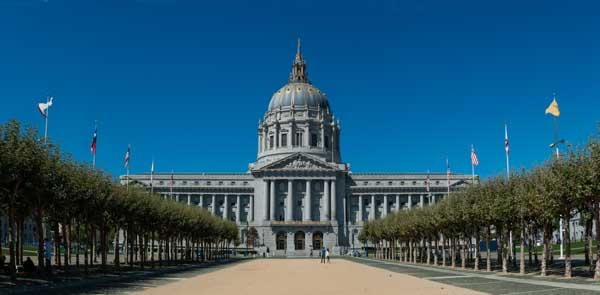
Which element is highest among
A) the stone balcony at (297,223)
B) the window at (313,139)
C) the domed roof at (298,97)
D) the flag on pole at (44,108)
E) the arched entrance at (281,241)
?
the domed roof at (298,97)

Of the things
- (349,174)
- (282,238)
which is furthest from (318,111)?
(282,238)

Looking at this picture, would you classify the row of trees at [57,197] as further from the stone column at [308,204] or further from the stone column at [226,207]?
the stone column at [226,207]

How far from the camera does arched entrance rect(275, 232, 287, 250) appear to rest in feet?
490

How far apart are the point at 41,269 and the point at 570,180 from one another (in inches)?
1372

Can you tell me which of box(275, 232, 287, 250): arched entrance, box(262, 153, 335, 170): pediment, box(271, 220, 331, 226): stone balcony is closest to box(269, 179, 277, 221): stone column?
box(262, 153, 335, 170): pediment

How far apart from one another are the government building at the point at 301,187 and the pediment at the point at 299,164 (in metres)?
0.08

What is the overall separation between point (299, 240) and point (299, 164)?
64.8 feet

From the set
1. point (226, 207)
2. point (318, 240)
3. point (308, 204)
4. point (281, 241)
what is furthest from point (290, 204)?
point (226, 207)

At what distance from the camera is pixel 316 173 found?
158 m

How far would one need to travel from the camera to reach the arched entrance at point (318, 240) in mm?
150000

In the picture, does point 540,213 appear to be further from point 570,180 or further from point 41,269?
point 41,269

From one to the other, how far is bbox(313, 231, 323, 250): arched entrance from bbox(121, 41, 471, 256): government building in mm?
49

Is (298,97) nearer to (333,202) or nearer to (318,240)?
(333,202)

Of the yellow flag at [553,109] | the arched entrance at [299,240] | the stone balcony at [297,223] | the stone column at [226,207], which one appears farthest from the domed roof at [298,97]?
the yellow flag at [553,109]
